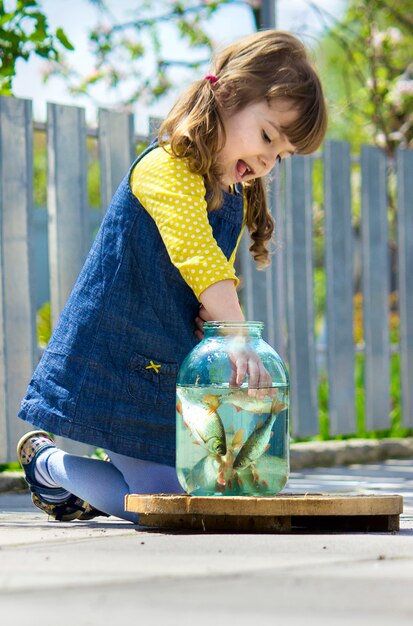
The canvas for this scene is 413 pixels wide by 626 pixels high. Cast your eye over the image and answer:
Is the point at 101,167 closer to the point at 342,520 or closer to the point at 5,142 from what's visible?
the point at 5,142

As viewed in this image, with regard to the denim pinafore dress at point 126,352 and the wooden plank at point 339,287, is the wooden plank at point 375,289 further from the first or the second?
the denim pinafore dress at point 126,352

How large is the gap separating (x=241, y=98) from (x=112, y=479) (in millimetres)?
1099

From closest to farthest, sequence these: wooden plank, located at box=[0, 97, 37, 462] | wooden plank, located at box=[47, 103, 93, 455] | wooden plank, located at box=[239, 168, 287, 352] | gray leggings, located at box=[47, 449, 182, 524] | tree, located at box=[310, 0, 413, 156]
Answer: gray leggings, located at box=[47, 449, 182, 524] < wooden plank, located at box=[0, 97, 37, 462] < wooden plank, located at box=[47, 103, 93, 455] < wooden plank, located at box=[239, 168, 287, 352] < tree, located at box=[310, 0, 413, 156]

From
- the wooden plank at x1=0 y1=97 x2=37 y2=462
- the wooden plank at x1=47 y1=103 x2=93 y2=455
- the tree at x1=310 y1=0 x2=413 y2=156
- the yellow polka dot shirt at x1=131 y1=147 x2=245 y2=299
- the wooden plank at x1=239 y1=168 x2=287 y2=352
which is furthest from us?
the tree at x1=310 y1=0 x2=413 y2=156

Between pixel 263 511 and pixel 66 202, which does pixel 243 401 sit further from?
pixel 66 202

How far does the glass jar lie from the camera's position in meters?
2.84

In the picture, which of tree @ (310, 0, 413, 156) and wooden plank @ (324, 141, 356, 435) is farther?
tree @ (310, 0, 413, 156)

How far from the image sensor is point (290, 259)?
5.96 m

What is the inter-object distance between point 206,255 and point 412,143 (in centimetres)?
568

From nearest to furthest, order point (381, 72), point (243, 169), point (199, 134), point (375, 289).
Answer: point (199, 134) < point (243, 169) < point (375, 289) < point (381, 72)

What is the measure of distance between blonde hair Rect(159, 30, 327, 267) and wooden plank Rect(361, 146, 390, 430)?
3243 millimetres

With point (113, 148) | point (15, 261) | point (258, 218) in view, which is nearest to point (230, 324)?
point (258, 218)

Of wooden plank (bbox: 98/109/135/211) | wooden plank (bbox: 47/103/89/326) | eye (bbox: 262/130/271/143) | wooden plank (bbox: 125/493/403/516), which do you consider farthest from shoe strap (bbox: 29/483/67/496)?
wooden plank (bbox: 98/109/135/211)

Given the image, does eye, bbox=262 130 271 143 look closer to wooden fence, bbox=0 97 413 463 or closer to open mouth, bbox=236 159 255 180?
open mouth, bbox=236 159 255 180
